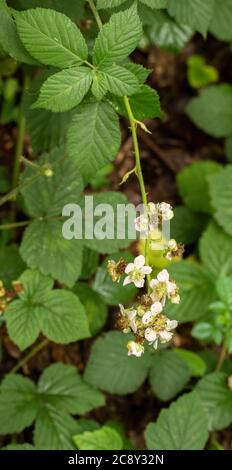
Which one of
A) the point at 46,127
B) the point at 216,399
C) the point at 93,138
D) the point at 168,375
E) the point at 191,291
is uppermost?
the point at 46,127

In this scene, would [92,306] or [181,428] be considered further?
[92,306]

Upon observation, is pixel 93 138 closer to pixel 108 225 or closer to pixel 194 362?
pixel 108 225

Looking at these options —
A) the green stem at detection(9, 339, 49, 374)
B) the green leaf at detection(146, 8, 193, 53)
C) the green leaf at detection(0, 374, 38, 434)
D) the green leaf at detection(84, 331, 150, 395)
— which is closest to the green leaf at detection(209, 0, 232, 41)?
the green leaf at detection(146, 8, 193, 53)

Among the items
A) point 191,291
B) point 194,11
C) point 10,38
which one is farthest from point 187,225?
point 10,38

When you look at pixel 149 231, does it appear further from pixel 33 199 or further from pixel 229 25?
pixel 229 25

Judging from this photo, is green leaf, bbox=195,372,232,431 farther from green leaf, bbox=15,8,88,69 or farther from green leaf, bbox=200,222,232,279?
green leaf, bbox=15,8,88,69
